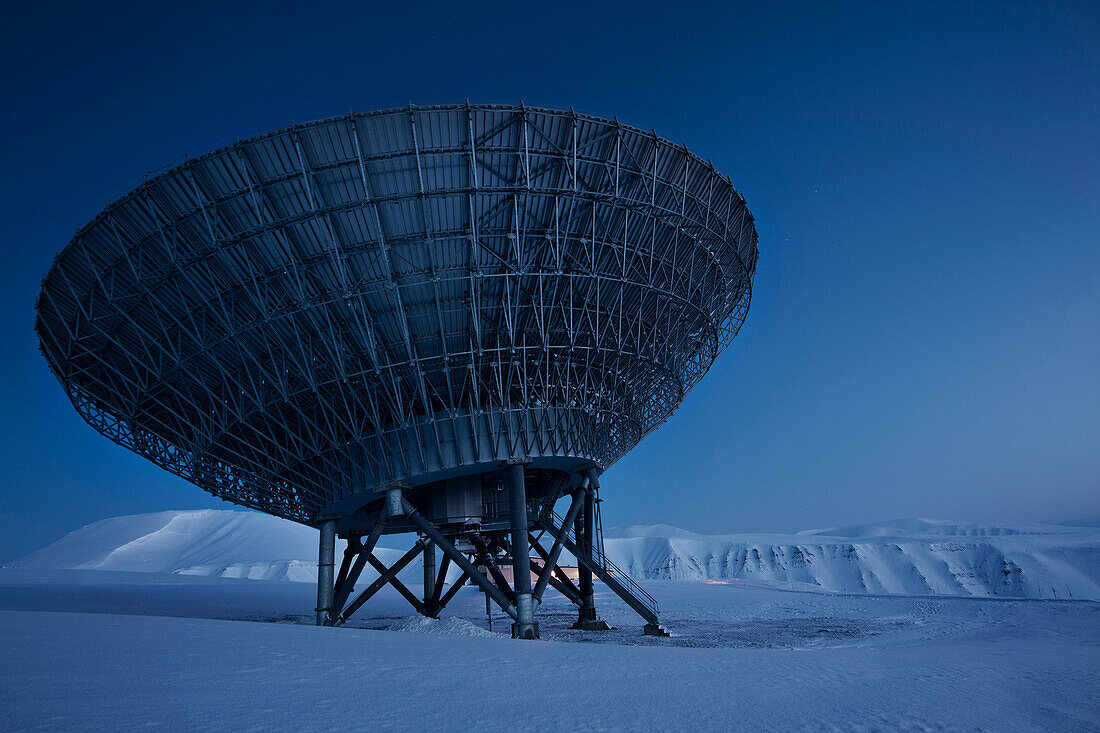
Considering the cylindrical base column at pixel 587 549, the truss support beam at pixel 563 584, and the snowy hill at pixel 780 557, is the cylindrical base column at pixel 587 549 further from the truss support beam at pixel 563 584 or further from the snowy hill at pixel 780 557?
the snowy hill at pixel 780 557

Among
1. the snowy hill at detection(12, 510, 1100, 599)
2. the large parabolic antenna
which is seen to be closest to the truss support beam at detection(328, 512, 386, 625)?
the large parabolic antenna

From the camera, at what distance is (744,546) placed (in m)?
122

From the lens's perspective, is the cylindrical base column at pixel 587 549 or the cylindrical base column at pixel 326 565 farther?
the cylindrical base column at pixel 587 549

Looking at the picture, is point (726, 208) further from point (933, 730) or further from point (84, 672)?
point (84, 672)

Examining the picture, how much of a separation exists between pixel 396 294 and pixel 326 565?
14766mm

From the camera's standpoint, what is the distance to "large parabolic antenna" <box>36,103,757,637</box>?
18.5 m

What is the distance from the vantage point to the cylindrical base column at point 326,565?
2736 centimetres

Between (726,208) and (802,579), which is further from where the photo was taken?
(802,579)

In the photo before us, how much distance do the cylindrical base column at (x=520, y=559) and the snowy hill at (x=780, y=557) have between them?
61.3 m

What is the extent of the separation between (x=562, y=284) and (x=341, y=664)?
16.1 metres

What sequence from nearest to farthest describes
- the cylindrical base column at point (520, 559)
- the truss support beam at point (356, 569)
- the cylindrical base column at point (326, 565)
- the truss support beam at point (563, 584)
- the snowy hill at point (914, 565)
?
1. the cylindrical base column at point (520, 559)
2. the truss support beam at point (356, 569)
3. the cylindrical base column at point (326, 565)
4. the truss support beam at point (563, 584)
5. the snowy hill at point (914, 565)

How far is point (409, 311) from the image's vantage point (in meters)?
21.8

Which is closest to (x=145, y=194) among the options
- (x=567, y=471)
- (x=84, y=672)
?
(x=84, y=672)

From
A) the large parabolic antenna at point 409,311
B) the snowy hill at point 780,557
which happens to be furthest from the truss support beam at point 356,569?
the snowy hill at point 780,557
